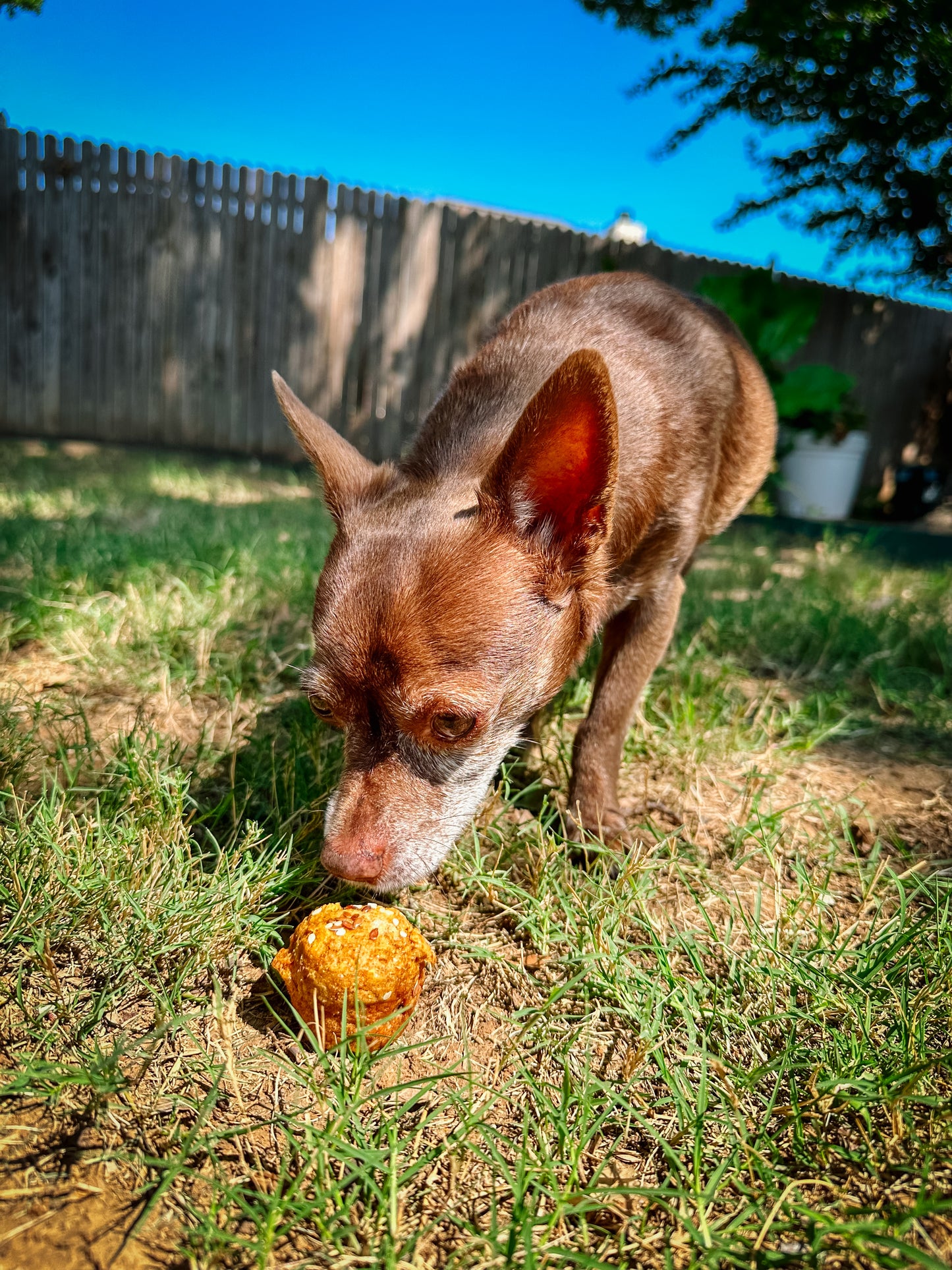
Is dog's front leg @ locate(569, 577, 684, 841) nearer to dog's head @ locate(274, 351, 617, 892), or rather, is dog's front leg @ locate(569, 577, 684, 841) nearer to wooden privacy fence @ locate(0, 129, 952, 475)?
dog's head @ locate(274, 351, 617, 892)

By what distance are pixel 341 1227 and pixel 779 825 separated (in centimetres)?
171

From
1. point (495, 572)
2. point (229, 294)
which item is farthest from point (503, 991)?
point (229, 294)

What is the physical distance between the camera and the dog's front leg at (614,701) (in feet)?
8.32

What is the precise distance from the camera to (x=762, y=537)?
772cm

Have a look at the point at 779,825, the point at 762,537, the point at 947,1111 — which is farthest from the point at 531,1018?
the point at 762,537

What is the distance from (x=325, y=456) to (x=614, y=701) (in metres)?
1.14

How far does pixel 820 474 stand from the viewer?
1083 centimetres

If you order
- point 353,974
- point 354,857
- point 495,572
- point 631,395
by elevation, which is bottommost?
point 353,974

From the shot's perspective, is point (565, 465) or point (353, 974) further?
point (565, 465)

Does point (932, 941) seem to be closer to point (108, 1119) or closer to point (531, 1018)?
point (531, 1018)

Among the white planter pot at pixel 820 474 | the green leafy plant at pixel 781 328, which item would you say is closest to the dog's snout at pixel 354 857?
the green leafy plant at pixel 781 328

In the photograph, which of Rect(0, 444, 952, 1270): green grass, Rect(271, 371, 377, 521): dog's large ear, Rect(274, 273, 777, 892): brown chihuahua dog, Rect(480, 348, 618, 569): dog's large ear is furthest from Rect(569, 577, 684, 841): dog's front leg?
Rect(271, 371, 377, 521): dog's large ear

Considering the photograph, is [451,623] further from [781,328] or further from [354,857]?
[781,328]

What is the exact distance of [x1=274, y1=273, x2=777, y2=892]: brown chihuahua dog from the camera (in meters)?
1.92
